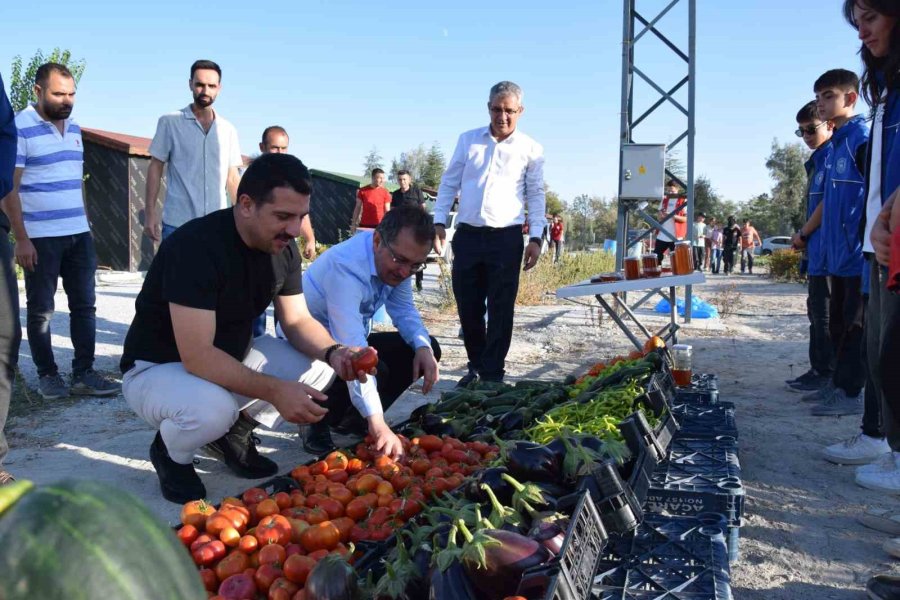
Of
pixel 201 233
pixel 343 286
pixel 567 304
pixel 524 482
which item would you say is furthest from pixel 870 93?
pixel 567 304

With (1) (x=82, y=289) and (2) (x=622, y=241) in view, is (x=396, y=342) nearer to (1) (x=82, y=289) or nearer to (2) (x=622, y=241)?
(1) (x=82, y=289)

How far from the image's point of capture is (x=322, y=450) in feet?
13.0

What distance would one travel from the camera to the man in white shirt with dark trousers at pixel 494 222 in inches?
206

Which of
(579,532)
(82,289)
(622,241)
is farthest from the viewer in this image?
(622,241)

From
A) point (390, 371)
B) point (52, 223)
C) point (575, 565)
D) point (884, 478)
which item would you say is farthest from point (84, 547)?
point (52, 223)

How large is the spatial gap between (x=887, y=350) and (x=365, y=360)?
75.4 inches

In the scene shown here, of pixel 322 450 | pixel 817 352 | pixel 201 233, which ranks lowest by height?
pixel 322 450

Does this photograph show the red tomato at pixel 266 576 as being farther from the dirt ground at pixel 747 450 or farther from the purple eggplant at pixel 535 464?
the dirt ground at pixel 747 450

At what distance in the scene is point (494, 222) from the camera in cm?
524

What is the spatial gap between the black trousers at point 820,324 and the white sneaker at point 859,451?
1413 mm

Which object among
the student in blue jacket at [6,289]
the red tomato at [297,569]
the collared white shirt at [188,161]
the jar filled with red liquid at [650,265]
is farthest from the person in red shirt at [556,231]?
the red tomato at [297,569]

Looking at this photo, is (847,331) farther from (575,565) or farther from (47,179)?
(47,179)

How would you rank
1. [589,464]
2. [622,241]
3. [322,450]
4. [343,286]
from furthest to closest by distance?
[622,241], [322,450], [343,286], [589,464]

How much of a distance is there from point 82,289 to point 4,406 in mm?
2253
